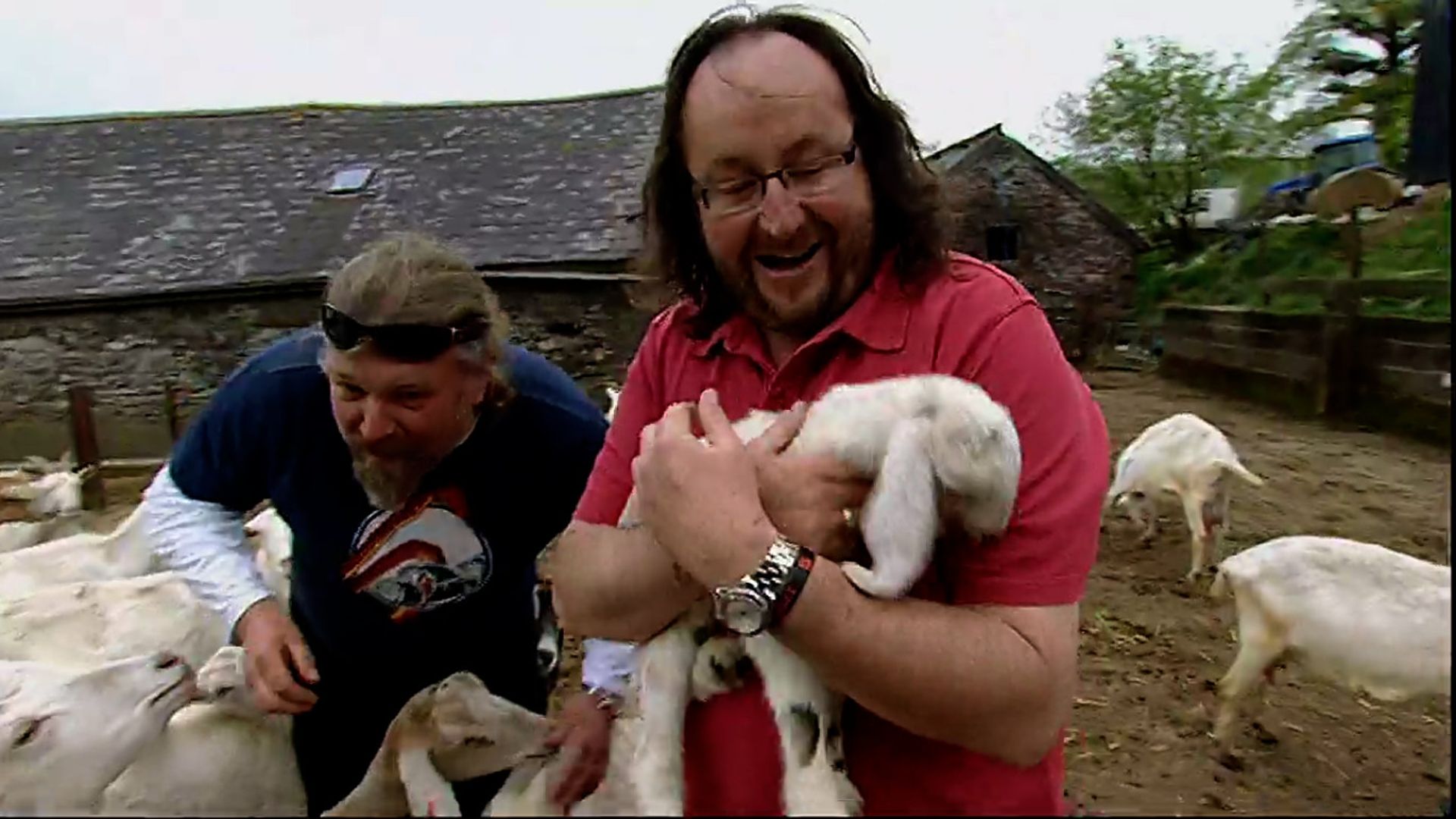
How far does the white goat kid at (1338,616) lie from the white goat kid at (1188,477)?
259cm

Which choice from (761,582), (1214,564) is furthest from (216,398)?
(1214,564)

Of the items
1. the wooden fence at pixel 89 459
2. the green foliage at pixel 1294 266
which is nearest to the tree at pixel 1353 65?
the green foliage at pixel 1294 266

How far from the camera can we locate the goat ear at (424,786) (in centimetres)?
149

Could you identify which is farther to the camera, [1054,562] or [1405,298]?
[1405,298]

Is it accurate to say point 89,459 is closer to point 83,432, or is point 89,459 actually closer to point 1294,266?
point 83,432

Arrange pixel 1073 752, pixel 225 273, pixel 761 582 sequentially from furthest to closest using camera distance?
pixel 225 273 → pixel 1073 752 → pixel 761 582

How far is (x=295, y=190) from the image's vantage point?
20.9 meters

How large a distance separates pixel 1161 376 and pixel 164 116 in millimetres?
17774

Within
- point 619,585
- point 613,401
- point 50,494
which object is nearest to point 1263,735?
point 619,585

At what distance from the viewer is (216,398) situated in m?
2.87

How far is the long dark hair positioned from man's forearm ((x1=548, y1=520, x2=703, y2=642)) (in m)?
0.45

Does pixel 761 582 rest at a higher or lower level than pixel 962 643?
higher

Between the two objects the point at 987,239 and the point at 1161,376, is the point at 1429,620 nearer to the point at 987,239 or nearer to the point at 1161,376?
the point at 1161,376

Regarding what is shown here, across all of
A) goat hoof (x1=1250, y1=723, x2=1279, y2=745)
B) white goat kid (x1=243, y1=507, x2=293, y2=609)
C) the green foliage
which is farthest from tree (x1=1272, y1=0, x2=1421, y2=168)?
white goat kid (x1=243, y1=507, x2=293, y2=609)
